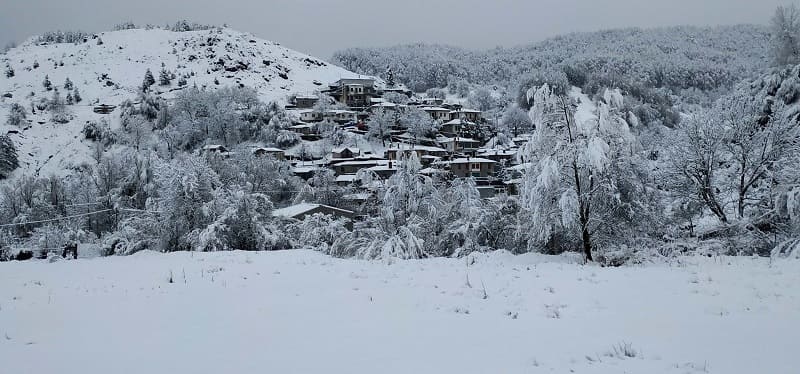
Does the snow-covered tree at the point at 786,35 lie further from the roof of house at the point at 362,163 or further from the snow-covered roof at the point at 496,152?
the roof of house at the point at 362,163

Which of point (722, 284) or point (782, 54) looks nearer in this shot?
point (722, 284)

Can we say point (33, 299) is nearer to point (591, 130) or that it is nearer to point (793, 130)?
point (591, 130)

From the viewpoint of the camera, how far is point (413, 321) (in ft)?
25.9

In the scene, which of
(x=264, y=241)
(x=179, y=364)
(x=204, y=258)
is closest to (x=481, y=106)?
(x=264, y=241)

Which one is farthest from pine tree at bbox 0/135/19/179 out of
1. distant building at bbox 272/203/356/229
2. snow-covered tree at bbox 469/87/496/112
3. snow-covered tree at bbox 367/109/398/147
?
snow-covered tree at bbox 469/87/496/112

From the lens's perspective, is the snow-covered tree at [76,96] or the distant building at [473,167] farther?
the snow-covered tree at [76,96]

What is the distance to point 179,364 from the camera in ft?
20.3

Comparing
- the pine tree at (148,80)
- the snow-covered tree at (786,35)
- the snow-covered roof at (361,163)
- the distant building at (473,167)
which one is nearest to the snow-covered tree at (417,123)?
the distant building at (473,167)

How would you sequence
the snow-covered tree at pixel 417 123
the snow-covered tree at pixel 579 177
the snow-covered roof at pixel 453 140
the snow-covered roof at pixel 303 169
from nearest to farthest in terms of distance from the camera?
the snow-covered tree at pixel 579 177 < the snow-covered roof at pixel 303 169 < the snow-covered roof at pixel 453 140 < the snow-covered tree at pixel 417 123

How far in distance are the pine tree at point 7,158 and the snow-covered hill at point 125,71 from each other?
7.69ft

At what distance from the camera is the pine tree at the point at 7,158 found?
71.7 metres

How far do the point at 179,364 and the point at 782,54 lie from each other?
171 ft

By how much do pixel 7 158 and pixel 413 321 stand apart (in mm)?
89004

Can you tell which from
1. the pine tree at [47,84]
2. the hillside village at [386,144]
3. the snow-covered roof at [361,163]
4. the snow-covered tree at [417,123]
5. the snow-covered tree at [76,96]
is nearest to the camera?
the hillside village at [386,144]
